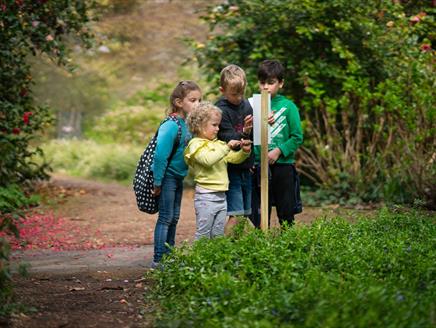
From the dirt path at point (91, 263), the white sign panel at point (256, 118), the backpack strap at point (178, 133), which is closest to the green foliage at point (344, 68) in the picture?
the dirt path at point (91, 263)

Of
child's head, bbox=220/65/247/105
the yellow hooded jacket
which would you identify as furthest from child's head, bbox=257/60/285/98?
the yellow hooded jacket

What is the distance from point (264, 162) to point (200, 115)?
0.63 m

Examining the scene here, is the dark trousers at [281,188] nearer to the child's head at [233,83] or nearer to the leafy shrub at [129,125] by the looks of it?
the child's head at [233,83]

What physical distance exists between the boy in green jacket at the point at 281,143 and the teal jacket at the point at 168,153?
26.0 inches

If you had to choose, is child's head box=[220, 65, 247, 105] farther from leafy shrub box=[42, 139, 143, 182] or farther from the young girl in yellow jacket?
leafy shrub box=[42, 139, 143, 182]

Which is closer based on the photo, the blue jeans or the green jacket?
the blue jeans

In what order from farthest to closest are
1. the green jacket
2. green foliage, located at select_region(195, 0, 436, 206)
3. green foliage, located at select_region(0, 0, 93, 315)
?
green foliage, located at select_region(195, 0, 436, 206)
green foliage, located at select_region(0, 0, 93, 315)
the green jacket

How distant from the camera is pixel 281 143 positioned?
664cm

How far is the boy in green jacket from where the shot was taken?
21.6 ft

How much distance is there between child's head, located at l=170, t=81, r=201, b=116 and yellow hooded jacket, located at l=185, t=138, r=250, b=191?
1.03ft

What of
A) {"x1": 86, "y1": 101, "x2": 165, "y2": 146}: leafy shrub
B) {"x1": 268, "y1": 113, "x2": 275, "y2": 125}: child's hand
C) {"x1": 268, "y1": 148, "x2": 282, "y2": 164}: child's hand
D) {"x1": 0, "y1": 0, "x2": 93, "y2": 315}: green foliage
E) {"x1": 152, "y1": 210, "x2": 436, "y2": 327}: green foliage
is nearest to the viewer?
{"x1": 152, "y1": 210, "x2": 436, "y2": 327}: green foliage

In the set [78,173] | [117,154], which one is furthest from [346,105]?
[78,173]

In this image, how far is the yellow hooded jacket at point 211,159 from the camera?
595 centimetres

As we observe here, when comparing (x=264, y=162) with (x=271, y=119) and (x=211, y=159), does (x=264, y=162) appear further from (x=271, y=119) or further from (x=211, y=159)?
(x=211, y=159)
